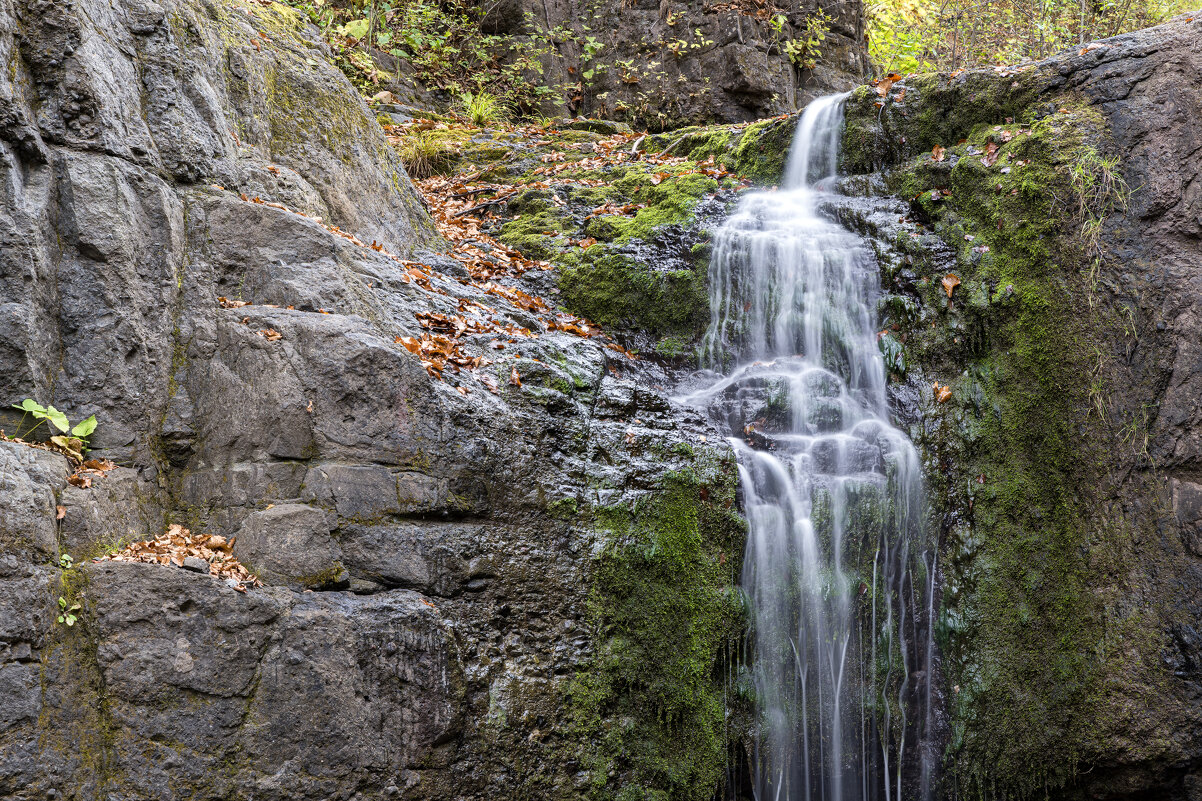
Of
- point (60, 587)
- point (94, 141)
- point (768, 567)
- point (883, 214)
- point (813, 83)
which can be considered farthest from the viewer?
point (813, 83)

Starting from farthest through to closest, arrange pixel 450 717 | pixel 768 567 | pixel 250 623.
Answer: pixel 768 567 → pixel 450 717 → pixel 250 623

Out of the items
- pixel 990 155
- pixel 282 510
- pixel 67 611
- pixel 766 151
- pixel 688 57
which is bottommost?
pixel 67 611

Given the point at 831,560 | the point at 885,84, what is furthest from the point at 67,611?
the point at 885,84

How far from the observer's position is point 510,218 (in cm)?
801

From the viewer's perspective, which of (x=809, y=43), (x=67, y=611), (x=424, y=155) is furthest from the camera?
(x=809, y=43)

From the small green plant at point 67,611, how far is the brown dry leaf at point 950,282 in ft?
20.2

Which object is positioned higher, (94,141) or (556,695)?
(94,141)

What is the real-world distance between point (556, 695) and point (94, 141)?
3.79m

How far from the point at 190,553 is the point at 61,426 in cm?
82

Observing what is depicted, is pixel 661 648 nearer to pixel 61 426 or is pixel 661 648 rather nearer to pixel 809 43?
pixel 61 426

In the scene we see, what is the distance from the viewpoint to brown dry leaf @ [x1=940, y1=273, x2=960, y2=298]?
619cm

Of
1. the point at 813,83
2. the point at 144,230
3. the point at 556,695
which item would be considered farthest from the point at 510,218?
the point at 813,83

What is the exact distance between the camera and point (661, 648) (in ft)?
14.2

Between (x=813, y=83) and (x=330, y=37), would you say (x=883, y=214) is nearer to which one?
(x=813, y=83)
